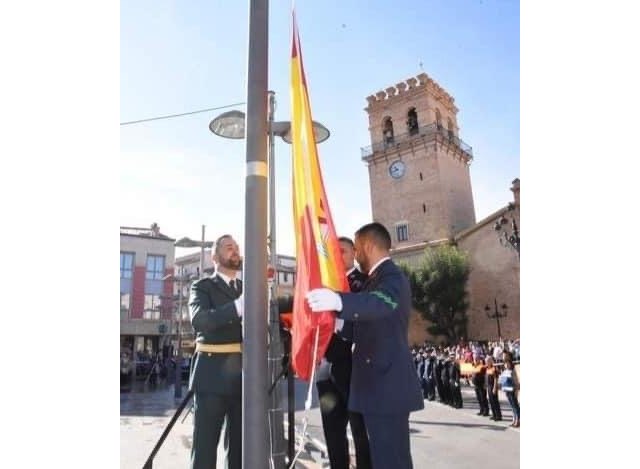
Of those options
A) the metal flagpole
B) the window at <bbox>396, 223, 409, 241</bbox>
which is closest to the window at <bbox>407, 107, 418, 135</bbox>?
the window at <bbox>396, 223, 409, 241</bbox>

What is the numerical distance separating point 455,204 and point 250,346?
32116mm

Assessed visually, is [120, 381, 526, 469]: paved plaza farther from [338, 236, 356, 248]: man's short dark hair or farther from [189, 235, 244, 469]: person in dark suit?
[338, 236, 356, 248]: man's short dark hair

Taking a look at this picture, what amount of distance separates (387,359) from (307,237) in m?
0.82

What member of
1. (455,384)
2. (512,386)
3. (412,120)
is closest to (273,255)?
(512,386)

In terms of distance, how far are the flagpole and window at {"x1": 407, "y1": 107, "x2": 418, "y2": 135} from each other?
32192 mm

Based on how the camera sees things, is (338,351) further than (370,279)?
Yes

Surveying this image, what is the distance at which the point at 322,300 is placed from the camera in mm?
1879

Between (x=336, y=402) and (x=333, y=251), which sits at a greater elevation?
(x=333, y=251)

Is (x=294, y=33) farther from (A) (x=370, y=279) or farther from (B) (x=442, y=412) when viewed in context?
(B) (x=442, y=412)

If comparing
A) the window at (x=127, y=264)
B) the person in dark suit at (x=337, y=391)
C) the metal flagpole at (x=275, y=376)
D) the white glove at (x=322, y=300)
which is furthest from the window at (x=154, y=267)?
the white glove at (x=322, y=300)

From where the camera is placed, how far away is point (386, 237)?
2570 mm

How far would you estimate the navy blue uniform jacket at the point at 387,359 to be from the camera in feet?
7.52

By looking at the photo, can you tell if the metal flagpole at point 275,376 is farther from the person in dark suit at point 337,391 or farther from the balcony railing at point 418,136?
the balcony railing at point 418,136
